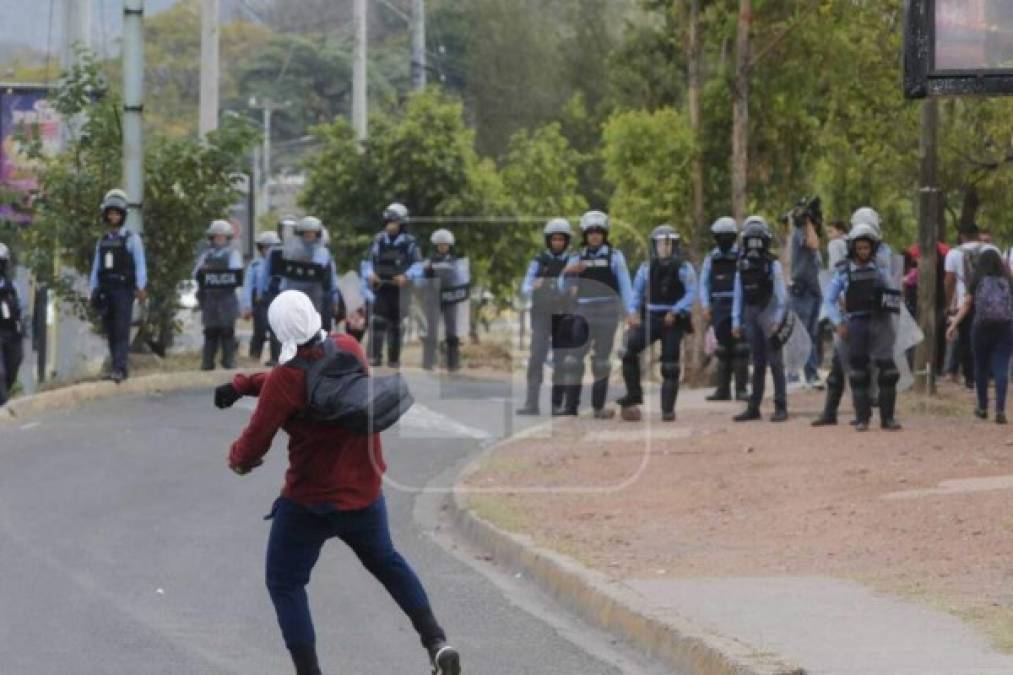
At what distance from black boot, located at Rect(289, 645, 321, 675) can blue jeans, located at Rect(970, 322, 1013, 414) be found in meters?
11.4

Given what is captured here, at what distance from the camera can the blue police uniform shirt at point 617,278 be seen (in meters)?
20.8

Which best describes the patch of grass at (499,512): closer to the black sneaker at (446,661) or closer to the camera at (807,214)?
the black sneaker at (446,661)

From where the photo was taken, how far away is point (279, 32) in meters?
83.8

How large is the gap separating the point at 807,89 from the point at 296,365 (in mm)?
19099

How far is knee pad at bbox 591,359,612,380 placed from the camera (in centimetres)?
2128

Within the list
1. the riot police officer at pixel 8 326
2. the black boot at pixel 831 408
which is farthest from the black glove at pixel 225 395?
the riot police officer at pixel 8 326

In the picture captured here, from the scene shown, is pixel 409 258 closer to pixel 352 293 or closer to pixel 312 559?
pixel 352 293

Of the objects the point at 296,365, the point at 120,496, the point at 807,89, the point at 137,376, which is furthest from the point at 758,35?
the point at 296,365

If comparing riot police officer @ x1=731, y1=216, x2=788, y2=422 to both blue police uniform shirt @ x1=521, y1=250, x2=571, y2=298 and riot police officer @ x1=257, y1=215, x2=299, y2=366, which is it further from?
riot police officer @ x1=257, y1=215, x2=299, y2=366

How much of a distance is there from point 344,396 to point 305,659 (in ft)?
3.58

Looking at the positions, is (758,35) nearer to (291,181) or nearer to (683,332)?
(683,332)

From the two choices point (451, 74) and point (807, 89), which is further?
point (451, 74)

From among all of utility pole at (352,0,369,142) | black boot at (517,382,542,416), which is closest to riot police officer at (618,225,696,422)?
black boot at (517,382,542,416)

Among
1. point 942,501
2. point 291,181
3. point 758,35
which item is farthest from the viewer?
point 291,181
